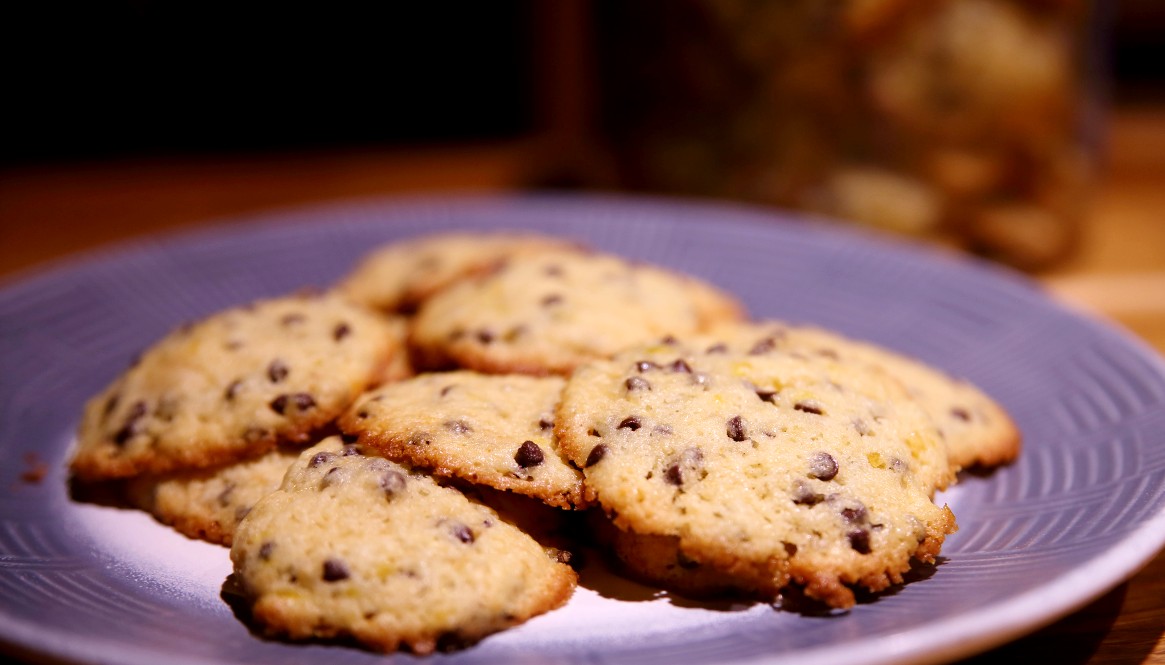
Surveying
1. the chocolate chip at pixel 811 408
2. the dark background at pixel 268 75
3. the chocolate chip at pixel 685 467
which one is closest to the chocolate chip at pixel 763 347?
the chocolate chip at pixel 811 408

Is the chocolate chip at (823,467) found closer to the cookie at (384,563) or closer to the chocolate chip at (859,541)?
the chocolate chip at (859,541)

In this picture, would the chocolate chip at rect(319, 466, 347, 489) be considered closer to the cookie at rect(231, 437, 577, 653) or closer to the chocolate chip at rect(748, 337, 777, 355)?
the cookie at rect(231, 437, 577, 653)

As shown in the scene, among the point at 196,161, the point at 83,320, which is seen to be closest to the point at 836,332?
the point at 83,320

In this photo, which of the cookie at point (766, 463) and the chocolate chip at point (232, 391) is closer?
the cookie at point (766, 463)

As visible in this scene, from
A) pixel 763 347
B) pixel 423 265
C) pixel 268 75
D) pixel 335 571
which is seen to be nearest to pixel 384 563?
pixel 335 571

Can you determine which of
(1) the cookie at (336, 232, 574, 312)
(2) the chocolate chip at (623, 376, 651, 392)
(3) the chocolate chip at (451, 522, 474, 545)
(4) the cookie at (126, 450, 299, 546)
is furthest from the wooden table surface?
(3) the chocolate chip at (451, 522, 474, 545)

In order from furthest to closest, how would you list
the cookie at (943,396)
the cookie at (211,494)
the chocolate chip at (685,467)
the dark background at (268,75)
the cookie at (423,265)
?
the dark background at (268,75) < the cookie at (423,265) < the cookie at (943,396) < the cookie at (211,494) < the chocolate chip at (685,467)
